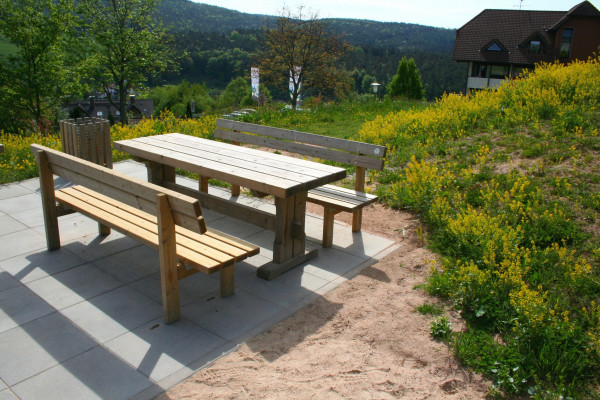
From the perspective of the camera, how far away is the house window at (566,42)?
33875 mm

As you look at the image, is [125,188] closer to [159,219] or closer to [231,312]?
[159,219]

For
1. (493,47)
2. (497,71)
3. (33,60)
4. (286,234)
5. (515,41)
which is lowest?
(286,234)

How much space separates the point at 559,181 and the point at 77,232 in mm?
5446

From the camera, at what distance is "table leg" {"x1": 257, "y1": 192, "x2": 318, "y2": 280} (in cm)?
431

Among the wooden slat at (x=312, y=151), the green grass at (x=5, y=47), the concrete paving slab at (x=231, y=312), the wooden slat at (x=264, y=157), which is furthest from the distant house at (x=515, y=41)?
the concrete paving slab at (x=231, y=312)

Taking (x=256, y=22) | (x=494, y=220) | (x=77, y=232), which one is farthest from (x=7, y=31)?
(x=256, y=22)

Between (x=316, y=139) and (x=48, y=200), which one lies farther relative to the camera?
(x=316, y=139)

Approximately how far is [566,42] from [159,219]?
38.4 m

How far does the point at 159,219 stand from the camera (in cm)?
325

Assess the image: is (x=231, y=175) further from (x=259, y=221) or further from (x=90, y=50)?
(x=90, y=50)

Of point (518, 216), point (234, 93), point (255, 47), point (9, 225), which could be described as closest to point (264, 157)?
point (518, 216)

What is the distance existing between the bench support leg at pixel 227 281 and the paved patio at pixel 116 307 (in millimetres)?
67

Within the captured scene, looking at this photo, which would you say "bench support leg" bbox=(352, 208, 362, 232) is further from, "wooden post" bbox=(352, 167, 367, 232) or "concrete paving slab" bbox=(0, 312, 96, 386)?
"concrete paving slab" bbox=(0, 312, 96, 386)

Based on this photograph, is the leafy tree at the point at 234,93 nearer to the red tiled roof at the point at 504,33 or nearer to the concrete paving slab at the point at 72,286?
the red tiled roof at the point at 504,33
